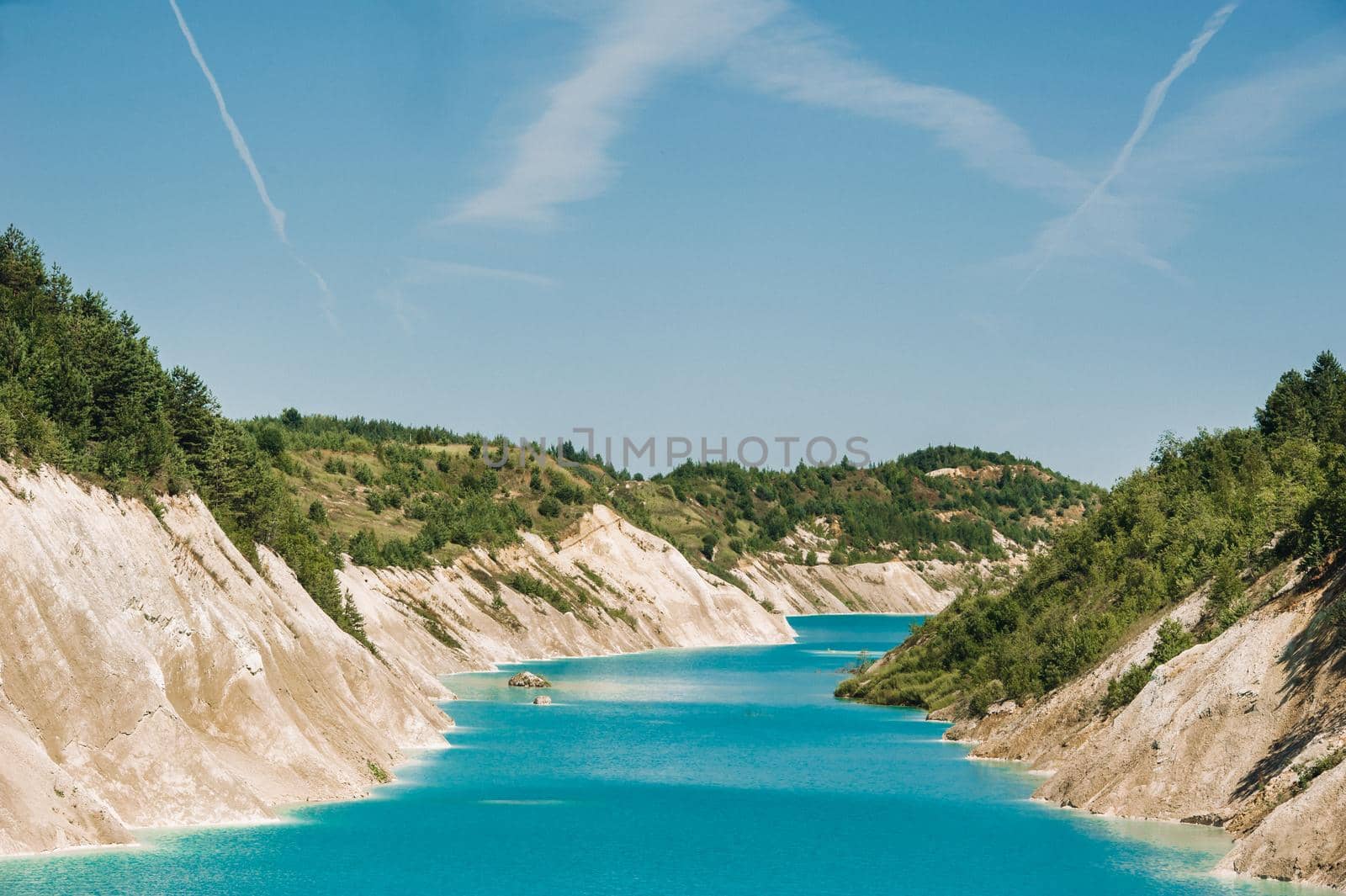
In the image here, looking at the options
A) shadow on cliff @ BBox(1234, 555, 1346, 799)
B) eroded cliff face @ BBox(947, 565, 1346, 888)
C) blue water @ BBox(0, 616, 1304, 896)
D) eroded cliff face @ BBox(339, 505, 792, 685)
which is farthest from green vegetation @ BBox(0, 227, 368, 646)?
shadow on cliff @ BBox(1234, 555, 1346, 799)

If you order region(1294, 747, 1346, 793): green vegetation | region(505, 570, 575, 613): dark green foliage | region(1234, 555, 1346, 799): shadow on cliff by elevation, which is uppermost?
region(505, 570, 575, 613): dark green foliage

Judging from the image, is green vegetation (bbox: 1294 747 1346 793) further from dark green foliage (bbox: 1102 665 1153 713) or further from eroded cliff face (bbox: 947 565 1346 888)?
dark green foliage (bbox: 1102 665 1153 713)

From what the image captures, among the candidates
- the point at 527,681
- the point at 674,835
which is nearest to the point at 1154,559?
the point at 674,835

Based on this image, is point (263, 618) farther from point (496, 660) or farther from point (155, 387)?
point (496, 660)

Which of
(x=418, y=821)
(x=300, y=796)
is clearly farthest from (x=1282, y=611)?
(x=300, y=796)

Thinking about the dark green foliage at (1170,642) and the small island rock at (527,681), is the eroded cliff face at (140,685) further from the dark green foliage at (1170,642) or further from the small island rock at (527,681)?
the small island rock at (527,681)

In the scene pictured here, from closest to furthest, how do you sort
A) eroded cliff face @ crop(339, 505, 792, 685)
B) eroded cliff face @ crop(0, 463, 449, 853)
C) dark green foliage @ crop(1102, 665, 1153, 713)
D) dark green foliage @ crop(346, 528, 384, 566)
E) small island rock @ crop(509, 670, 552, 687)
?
eroded cliff face @ crop(0, 463, 449, 853) → dark green foliage @ crop(1102, 665, 1153, 713) → small island rock @ crop(509, 670, 552, 687) → eroded cliff face @ crop(339, 505, 792, 685) → dark green foliage @ crop(346, 528, 384, 566)

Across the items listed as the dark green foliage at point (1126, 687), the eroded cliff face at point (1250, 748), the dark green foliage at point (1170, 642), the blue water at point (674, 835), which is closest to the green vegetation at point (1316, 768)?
the eroded cliff face at point (1250, 748)

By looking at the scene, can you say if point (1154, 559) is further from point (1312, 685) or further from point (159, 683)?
point (159, 683)
